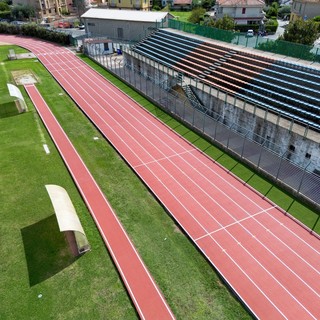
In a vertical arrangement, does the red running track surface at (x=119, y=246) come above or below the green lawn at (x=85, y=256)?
above

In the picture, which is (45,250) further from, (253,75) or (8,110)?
(253,75)

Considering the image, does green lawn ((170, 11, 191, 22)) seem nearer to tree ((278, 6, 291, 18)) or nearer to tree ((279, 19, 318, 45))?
tree ((278, 6, 291, 18))

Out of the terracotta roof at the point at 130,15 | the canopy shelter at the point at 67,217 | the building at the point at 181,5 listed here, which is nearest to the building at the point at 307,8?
the terracotta roof at the point at 130,15

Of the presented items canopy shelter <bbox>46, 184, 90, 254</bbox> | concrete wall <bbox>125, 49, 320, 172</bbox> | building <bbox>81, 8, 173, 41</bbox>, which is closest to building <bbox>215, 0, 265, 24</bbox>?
building <bbox>81, 8, 173, 41</bbox>

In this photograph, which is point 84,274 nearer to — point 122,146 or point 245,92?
point 122,146

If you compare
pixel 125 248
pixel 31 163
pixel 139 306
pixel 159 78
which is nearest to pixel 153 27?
pixel 159 78

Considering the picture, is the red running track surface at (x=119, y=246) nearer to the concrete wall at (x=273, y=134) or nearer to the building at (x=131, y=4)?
the concrete wall at (x=273, y=134)

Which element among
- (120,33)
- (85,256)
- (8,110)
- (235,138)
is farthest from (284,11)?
(85,256)
